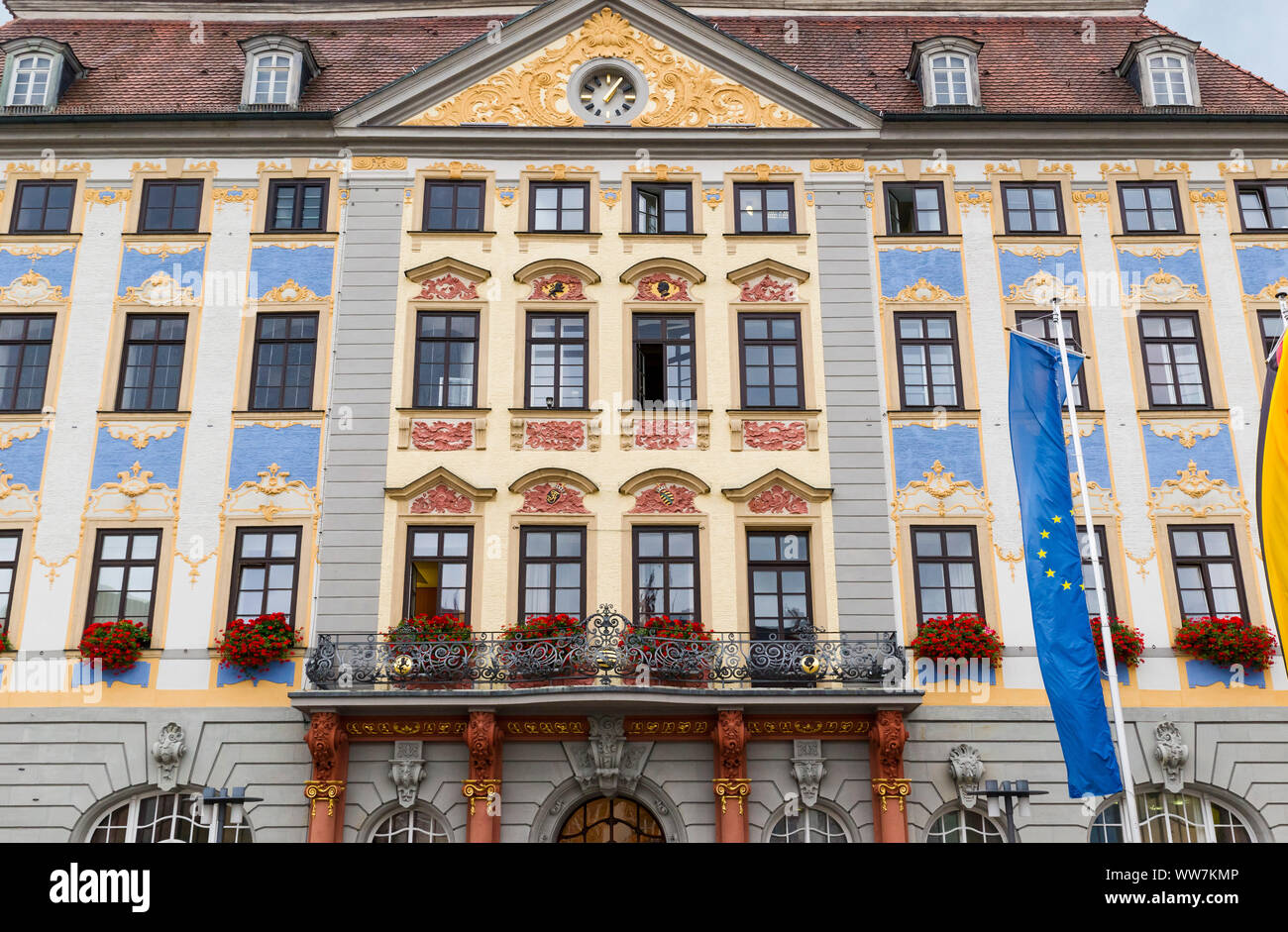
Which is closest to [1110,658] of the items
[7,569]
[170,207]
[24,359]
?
[7,569]

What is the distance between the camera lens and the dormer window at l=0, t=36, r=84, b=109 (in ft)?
83.4

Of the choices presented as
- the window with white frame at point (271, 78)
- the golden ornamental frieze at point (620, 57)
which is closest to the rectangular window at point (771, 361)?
the golden ornamental frieze at point (620, 57)

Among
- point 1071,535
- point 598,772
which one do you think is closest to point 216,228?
point 598,772

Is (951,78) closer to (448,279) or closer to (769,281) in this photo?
(769,281)

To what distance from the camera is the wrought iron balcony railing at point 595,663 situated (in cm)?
1991

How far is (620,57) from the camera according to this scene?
25.3 meters

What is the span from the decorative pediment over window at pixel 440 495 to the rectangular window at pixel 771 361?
4.92 m

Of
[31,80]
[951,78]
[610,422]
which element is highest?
[31,80]

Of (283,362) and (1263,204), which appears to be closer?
(283,362)

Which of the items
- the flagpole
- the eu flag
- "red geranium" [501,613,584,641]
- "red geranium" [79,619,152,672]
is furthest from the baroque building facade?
the eu flag

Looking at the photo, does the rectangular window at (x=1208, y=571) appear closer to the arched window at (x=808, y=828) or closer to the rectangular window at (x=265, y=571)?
the arched window at (x=808, y=828)

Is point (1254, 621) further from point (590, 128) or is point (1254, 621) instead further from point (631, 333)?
point (590, 128)

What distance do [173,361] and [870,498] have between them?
12.3 meters

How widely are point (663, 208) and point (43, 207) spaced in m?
11.4
